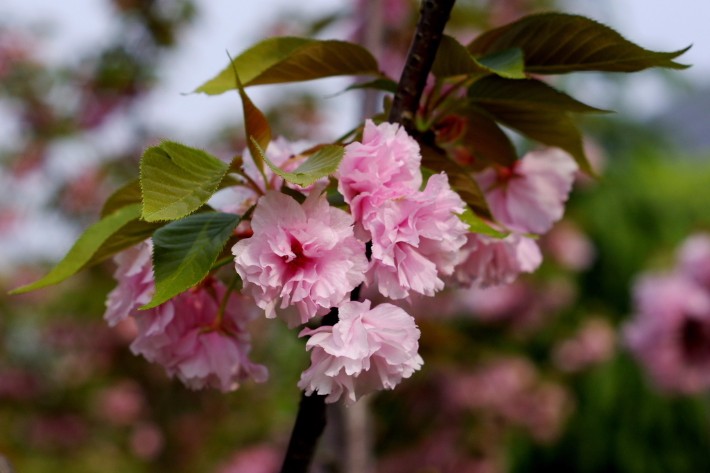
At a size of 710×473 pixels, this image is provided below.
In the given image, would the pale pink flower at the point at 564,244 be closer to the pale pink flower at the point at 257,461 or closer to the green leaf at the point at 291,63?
the pale pink flower at the point at 257,461

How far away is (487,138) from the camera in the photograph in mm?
619

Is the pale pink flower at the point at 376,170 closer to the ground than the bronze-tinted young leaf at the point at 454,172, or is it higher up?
higher up

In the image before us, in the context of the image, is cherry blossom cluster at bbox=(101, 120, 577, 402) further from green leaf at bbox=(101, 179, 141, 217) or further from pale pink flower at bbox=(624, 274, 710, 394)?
pale pink flower at bbox=(624, 274, 710, 394)

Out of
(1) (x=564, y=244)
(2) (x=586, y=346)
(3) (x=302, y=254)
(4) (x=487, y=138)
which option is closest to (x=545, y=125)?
(4) (x=487, y=138)

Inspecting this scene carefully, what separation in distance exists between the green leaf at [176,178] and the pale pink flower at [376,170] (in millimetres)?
77

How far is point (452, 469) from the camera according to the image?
2865 mm

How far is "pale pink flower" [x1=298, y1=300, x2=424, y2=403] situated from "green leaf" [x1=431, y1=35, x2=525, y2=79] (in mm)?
184

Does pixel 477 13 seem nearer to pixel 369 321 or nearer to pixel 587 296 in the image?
pixel 369 321

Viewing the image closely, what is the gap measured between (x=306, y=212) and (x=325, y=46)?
151 mm

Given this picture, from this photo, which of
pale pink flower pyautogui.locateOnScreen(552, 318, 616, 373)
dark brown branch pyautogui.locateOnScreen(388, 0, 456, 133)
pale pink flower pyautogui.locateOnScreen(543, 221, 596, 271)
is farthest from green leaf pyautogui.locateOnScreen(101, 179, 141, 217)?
Answer: pale pink flower pyautogui.locateOnScreen(552, 318, 616, 373)

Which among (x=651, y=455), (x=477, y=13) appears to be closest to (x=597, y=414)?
(x=651, y=455)

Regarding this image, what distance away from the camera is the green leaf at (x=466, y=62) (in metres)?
0.52

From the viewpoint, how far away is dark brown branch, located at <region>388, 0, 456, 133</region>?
54cm

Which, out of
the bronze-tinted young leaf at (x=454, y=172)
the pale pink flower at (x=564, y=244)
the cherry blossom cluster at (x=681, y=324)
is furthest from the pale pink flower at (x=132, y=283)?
the pale pink flower at (x=564, y=244)
